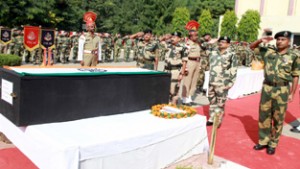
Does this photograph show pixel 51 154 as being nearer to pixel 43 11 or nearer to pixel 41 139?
pixel 41 139

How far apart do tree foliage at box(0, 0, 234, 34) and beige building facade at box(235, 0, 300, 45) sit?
3046 mm

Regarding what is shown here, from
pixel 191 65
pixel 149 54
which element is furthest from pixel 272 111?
pixel 191 65

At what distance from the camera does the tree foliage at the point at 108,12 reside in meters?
22.9

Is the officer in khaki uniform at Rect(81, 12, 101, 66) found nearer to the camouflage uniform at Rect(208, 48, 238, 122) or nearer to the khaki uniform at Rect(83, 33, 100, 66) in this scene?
the khaki uniform at Rect(83, 33, 100, 66)

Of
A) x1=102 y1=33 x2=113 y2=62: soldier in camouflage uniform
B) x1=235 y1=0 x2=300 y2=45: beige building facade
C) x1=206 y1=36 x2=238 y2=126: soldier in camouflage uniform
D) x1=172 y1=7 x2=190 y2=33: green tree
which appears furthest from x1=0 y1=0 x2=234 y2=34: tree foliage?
x1=206 y1=36 x2=238 y2=126: soldier in camouflage uniform

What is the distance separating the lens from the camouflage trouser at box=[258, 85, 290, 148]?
14.1 feet

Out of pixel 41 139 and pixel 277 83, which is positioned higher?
pixel 277 83

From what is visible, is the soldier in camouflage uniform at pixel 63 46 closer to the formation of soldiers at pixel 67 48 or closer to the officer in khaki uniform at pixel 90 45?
the formation of soldiers at pixel 67 48

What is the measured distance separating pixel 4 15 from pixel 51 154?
2226 centimetres

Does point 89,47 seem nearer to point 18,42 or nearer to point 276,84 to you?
point 276,84

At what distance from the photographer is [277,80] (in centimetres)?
428

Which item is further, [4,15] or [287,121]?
[4,15]

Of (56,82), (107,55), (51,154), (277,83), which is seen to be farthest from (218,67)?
(107,55)

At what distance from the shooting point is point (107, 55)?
1847 centimetres
